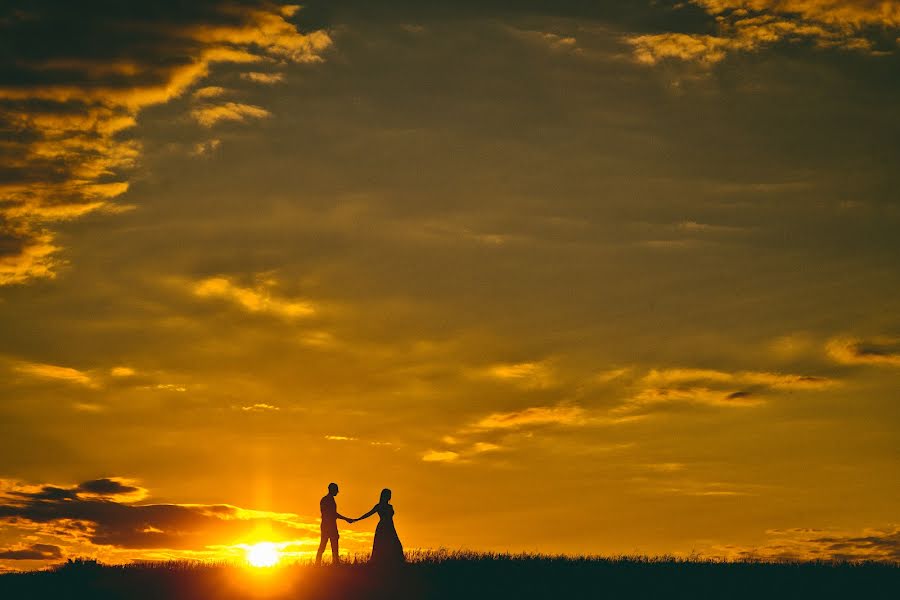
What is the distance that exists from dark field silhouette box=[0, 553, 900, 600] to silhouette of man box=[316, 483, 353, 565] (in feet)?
1.80

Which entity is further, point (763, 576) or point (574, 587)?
point (763, 576)

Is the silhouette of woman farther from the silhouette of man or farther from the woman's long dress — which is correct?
the silhouette of man

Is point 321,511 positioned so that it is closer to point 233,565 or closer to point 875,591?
point 233,565

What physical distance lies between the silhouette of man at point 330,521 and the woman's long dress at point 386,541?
5.92ft

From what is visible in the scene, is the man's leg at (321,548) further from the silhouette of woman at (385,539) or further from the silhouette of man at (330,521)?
the silhouette of woman at (385,539)

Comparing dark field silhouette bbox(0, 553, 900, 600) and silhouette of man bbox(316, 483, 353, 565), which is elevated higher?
silhouette of man bbox(316, 483, 353, 565)

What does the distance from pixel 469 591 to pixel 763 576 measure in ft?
29.2

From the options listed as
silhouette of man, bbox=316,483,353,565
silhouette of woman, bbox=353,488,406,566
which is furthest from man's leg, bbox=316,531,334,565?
silhouette of woman, bbox=353,488,406,566

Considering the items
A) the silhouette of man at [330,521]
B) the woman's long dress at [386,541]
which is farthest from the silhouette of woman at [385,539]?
the silhouette of man at [330,521]

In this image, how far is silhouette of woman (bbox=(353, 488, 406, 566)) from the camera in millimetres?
30000

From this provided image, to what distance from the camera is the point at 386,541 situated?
3008cm

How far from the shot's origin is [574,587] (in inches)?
1176

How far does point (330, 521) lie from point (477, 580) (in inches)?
183

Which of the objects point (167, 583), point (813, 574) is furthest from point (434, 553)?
point (813, 574)
